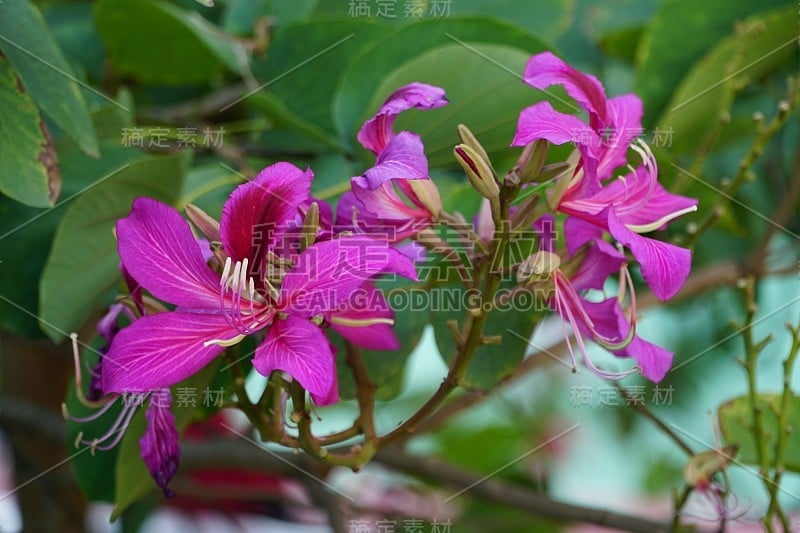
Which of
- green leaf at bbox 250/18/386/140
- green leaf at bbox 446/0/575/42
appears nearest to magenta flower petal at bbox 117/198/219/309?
green leaf at bbox 250/18/386/140

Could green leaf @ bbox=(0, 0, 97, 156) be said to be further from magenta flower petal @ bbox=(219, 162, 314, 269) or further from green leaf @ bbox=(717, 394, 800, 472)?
green leaf @ bbox=(717, 394, 800, 472)

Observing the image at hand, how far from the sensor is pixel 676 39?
662mm

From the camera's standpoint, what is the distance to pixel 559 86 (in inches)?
19.0

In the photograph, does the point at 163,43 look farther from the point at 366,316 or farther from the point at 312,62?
the point at 366,316

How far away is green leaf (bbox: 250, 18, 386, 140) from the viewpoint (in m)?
0.58

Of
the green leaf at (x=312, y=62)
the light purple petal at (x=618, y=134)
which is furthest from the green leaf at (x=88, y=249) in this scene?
the light purple petal at (x=618, y=134)

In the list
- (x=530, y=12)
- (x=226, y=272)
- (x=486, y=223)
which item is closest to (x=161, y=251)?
(x=226, y=272)

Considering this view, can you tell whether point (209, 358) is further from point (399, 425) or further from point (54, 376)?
point (54, 376)

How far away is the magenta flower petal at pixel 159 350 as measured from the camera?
0.37 metres

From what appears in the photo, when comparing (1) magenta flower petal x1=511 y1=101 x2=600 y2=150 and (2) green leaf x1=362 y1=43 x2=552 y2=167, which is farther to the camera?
(2) green leaf x1=362 y1=43 x2=552 y2=167

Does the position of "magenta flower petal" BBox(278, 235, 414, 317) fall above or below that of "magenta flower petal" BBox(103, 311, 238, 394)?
above

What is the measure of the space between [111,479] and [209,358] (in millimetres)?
180

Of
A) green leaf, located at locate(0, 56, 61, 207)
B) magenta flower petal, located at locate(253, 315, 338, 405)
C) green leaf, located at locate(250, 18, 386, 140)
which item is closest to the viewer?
magenta flower petal, located at locate(253, 315, 338, 405)

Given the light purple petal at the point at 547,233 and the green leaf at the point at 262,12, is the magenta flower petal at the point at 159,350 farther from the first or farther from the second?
the green leaf at the point at 262,12
